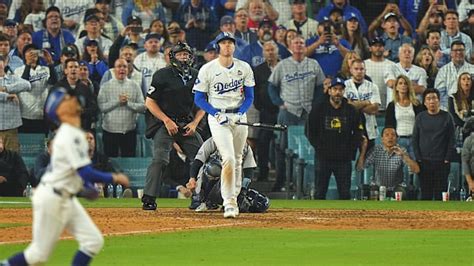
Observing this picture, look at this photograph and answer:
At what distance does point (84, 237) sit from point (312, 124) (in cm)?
1146

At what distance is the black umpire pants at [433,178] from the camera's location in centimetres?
1880

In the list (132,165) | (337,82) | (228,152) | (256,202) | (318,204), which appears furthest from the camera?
(132,165)

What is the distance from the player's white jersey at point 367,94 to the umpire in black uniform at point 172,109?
478cm

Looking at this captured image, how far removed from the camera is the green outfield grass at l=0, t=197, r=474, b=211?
54.0 ft

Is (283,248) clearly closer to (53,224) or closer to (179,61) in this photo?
(53,224)

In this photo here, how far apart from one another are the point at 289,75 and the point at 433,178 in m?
2.88

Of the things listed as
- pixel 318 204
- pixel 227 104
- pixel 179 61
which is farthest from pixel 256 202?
pixel 318 204

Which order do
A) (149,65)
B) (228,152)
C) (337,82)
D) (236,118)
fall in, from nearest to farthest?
(228,152)
(236,118)
(337,82)
(149,65)

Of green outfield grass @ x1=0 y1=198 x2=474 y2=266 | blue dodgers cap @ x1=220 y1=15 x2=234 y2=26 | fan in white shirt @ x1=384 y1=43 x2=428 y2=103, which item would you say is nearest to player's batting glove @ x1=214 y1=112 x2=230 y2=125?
green outfield grass @ x1=0 y1=198 x2=474 y2=266

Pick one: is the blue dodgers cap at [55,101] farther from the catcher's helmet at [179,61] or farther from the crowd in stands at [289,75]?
the crowd in stands at [289,75]

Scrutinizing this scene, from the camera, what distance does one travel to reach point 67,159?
754 centimetres

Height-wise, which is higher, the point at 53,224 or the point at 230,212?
the point at 53,224

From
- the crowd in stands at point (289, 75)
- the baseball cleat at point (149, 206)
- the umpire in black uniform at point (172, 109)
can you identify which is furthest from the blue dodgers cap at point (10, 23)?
the baseball cleat at point (149, 206)

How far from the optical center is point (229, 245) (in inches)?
430
